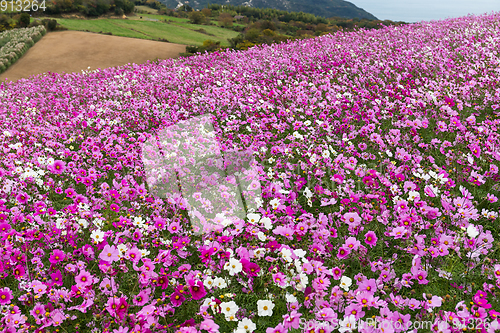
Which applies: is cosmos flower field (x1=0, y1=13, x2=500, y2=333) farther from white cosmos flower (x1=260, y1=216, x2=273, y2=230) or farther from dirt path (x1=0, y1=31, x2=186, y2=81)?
dirt path (x1=0, y1=31, x2=186, y2=81)

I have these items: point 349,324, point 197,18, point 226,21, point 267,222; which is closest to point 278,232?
point 267,222

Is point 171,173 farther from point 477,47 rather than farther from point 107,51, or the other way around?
point 107,51

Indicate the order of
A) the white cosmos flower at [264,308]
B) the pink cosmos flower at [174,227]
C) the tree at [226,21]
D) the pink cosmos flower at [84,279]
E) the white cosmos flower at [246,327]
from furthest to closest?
the tree at [226,21]
the pink cosmos flower at [174,227]
the pink cosmos flower at [84,279]
the white cosmos flower at [264,308]
the white cosmos flower at [246,327]

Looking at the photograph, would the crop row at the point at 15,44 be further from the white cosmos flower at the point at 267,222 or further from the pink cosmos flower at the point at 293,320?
the pink cosmos flower at the point at 293,320

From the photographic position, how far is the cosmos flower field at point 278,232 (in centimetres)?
239

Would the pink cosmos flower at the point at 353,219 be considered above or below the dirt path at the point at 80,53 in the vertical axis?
below

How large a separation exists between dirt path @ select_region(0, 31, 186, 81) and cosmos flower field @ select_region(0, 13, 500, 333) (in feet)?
58.5

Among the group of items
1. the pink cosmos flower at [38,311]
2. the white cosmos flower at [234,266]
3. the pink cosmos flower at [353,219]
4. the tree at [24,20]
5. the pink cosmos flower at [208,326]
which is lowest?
the pink cosmos flower at [38,311]

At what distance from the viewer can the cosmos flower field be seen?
2.39 meters

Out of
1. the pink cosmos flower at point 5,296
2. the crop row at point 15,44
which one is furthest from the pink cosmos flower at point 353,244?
the crop row at point 15,44

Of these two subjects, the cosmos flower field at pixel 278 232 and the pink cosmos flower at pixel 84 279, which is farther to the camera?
the pink cosmos flower at pixel 84 279

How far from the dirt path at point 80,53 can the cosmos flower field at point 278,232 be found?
17.8m

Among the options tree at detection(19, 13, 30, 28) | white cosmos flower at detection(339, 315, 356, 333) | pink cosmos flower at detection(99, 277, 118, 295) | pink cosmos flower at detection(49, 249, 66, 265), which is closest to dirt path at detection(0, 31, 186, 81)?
tree at detection(19, 13, 30, 28)

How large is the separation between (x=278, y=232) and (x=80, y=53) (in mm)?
28811
